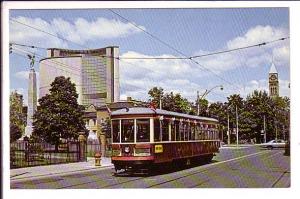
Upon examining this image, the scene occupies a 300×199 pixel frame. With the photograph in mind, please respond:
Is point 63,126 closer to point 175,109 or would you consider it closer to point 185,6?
point 175,109

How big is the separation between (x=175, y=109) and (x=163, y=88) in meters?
0.52

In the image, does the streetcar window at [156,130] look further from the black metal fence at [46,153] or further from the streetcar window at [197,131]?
the black metal fence at [46,153]

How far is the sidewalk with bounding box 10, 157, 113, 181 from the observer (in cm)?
1054

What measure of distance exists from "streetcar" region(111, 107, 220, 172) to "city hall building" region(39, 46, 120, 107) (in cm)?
38

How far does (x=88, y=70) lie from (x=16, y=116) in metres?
1.07

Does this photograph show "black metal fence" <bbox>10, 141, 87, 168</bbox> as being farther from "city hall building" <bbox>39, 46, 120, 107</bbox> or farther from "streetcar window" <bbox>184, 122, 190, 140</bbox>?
"streetcar window" <bbox>184, 122, 190, 140</bbox>

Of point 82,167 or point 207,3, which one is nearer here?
A: point 207,3

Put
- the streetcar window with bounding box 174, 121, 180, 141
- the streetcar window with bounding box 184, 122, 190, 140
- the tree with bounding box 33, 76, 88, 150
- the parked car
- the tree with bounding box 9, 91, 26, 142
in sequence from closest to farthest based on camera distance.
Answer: the tree with bounding box 9, 91, 26, 142
the parked car
the tree with bounding box 33, 76, 88, 150
the streetcar window with bounding box 174, 121, 180, 141
the streetcar window with bounding box 184, 122, 190, 140

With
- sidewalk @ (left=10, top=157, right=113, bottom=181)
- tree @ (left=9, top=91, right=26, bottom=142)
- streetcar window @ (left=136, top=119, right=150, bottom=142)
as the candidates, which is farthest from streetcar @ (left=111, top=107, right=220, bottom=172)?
tree @ (left=9, top=91, right=26, bottom=142)

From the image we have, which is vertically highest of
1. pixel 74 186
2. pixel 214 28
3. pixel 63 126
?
pixel 214 28

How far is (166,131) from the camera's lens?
11.0 meters

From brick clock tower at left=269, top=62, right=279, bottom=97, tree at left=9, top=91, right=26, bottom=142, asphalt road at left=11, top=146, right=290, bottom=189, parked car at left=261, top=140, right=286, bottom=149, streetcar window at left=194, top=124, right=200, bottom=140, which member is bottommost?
asphalt road at left=11, top=146, right=290, bottom=189

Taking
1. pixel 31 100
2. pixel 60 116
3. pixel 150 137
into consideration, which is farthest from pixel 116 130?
pixel 31 100

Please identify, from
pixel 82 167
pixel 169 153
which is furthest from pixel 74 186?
pixel 169 153
